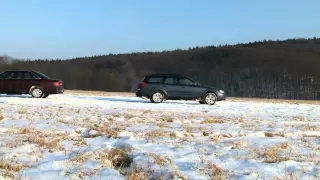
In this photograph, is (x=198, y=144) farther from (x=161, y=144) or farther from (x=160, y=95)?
(x=160, y=95)

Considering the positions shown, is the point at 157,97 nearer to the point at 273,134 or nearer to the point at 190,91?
the point at 190,91

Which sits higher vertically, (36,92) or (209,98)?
(36,92)

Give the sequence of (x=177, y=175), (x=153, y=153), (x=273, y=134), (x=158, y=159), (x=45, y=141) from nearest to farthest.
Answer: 1. (x=177, y=175)
2. (x=158, y=159)
3. (x=153, y=153)
4. (x=45, y=141)
5. (x=273, y=134)

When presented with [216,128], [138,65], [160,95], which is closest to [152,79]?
[160,95]

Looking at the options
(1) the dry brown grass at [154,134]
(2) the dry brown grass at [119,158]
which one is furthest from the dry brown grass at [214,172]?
(1) the dry brown grass at [154,134]

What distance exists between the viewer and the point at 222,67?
469ft

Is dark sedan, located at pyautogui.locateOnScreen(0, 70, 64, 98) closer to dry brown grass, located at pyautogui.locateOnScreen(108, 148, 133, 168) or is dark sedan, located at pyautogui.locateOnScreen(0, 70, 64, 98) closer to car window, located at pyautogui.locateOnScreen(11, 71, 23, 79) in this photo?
car window, located at pyautogui.locateOnScreen(11, 71, 23, 79)

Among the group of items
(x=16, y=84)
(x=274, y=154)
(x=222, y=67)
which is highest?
(x=222, y=67)

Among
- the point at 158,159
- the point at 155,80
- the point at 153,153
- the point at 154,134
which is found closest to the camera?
the point at 158,159

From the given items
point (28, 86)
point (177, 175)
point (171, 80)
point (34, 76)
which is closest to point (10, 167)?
point (177, 175)

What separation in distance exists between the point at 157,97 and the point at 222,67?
125 meters

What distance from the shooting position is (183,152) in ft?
19.1

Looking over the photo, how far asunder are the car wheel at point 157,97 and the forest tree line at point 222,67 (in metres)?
90.8

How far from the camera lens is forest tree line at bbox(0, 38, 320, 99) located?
117 metres
